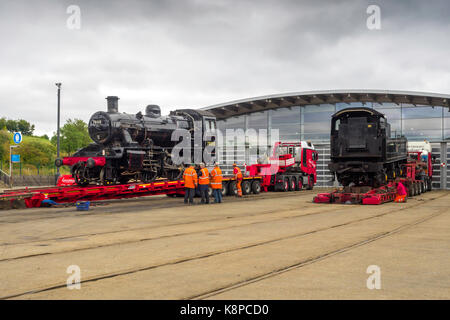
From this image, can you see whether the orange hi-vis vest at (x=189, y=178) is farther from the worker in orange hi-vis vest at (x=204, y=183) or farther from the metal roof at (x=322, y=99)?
the metal roof at (x=322, y=99)

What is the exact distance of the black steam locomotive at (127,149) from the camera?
65.5ft

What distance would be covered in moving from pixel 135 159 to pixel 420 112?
25170 mm

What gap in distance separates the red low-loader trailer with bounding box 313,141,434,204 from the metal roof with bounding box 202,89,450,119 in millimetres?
3905

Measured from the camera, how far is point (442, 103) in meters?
35.7

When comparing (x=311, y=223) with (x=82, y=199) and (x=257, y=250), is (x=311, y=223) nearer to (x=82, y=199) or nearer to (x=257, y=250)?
(x=257, y=250)

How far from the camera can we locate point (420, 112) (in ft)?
121

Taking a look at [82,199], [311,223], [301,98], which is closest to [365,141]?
[311,223]

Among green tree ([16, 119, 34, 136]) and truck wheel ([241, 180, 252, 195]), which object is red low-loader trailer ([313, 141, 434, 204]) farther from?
green tree ([16, 119, 34, 136])

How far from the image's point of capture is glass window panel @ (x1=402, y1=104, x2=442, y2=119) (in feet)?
119

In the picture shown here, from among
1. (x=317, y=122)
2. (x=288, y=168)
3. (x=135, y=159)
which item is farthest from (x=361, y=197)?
(x=317, y=122)

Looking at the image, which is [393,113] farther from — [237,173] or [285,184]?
[237,173]

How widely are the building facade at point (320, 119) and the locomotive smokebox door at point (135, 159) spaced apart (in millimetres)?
14581
